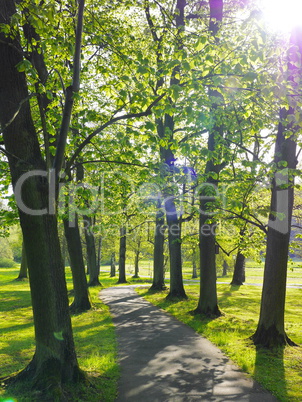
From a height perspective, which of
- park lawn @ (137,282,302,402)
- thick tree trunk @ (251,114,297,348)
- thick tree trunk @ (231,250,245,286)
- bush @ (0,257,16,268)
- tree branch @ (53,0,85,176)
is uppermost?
tree branch @ (53,0,85,176)

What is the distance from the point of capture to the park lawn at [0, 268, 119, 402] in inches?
231

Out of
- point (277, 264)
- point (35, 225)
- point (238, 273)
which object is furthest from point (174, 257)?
point (35, 225)

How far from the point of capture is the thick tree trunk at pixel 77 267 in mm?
16258

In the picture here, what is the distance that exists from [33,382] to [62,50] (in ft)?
20.6

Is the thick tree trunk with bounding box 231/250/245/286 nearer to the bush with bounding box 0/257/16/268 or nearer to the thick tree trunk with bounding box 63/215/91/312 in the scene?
the thick tree trunk with bounding box 63/215/91/312

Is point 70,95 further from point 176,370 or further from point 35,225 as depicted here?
point 176,370

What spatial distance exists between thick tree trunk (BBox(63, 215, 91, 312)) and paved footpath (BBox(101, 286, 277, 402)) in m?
5.07

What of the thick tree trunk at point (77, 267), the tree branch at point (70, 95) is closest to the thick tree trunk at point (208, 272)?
the thick tree trunk at point (77, 267)

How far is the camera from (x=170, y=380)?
267 inches

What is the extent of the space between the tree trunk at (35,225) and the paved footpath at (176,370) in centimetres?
137

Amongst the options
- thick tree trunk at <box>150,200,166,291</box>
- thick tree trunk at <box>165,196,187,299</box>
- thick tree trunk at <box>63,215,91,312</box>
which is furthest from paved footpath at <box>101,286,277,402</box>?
thick tree trunk at <box>150,200,166,291</box>

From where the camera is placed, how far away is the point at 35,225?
19.4ft

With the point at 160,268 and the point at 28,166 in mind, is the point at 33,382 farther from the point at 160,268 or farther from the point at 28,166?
the point at 160,268

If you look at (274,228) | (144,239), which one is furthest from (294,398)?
(144,239)
